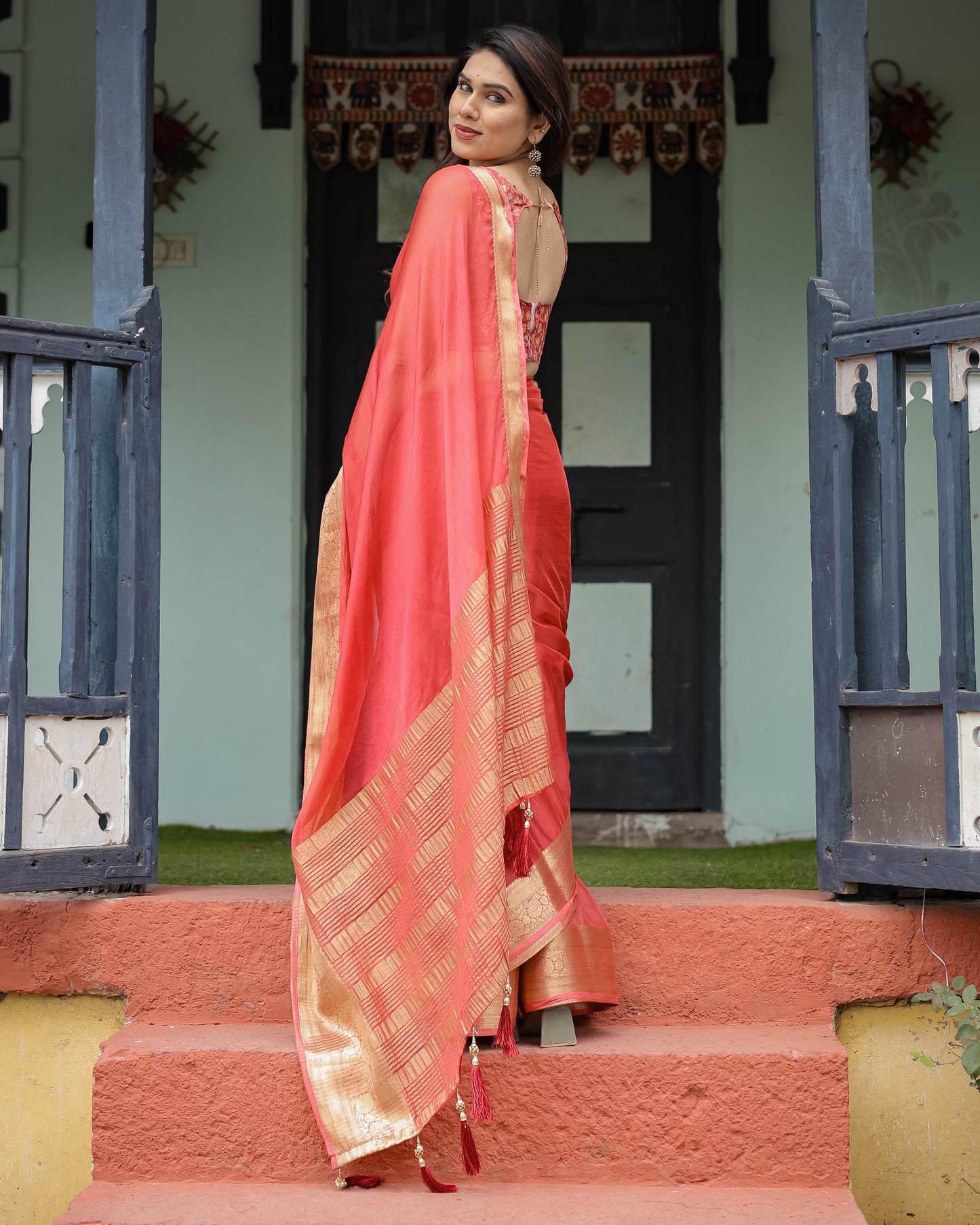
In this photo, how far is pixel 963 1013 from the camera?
2.59m

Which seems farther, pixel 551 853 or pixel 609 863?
pixel 609 863


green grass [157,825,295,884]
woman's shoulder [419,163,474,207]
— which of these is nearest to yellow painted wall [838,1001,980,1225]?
green grass [157,825,295,884]

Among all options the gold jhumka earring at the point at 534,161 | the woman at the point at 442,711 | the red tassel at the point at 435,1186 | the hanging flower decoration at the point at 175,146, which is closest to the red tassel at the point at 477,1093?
the woman at the point at 442,711

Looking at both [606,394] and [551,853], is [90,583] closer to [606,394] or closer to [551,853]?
[551,853]

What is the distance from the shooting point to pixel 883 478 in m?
2.88

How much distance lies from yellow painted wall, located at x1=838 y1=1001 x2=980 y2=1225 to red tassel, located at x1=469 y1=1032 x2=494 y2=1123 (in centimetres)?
86

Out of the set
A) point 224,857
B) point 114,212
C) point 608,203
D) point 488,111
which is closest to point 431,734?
point 488,111

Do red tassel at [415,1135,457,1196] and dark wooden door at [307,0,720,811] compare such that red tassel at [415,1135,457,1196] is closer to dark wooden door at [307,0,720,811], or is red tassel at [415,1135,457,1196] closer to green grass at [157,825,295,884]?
green grass at [157,825,295,884]

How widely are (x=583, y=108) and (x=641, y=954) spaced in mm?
3369

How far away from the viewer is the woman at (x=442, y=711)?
2.45 metres

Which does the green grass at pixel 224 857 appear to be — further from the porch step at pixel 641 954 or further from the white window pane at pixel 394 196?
the white window pane at pixel 394 196

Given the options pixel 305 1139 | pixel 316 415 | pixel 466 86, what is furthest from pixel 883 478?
pixel 316 415

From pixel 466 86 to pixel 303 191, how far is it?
250 centimetres

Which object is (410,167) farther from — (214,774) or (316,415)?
(214,774)
